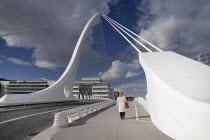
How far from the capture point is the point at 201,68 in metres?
7.85

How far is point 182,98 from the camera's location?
5289 millimetres

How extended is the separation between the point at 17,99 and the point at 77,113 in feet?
48.1

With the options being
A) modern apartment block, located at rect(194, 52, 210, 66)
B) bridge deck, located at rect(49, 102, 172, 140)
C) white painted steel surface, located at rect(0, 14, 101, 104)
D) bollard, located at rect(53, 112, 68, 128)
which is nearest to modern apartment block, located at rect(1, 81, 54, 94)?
white painted steel surface, located at rect(0, 14, 101, 104)

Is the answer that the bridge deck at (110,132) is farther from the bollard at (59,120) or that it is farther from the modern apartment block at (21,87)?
the modern apartment block at (21,87)

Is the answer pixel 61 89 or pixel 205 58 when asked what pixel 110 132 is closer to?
pixel 61 89

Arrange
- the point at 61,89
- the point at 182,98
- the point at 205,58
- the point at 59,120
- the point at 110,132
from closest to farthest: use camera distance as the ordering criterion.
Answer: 1. the point at 182,98
2. the point at 110,132
3. the point at 59,120
4. the point at 61,89
5. the point at 205,58

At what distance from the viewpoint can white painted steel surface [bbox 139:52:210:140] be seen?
15.7ft

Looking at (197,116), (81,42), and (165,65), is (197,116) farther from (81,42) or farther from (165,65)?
(81,42)

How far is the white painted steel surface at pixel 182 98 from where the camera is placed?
480 centimetres

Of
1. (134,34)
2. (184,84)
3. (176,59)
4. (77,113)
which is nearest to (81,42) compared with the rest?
(134,34)

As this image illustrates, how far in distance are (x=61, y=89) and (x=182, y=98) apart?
1250 inches

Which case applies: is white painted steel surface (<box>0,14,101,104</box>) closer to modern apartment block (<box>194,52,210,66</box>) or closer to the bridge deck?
the bridge deck

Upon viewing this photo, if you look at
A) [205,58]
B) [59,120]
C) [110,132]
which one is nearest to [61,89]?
[59,120]

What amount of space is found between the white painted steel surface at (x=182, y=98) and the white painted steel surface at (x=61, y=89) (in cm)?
1924
